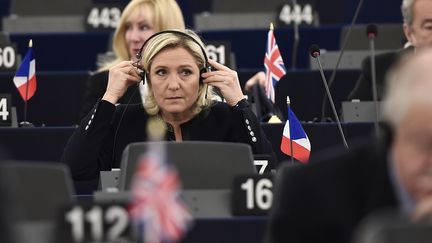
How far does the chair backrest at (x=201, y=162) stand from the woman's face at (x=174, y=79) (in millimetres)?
975

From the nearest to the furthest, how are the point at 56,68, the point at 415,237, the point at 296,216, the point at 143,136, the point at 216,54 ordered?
the point at 415,237 → the point at 296,216 → the point at 143,136 → the point at 216,54 → the point at 56,68

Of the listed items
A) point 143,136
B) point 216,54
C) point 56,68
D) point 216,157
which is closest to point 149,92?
point 143,136

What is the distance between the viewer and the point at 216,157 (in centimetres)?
543

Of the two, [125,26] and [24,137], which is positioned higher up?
[125,26]

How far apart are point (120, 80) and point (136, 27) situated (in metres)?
1.53

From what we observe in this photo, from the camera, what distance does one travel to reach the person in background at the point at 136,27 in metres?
8.09

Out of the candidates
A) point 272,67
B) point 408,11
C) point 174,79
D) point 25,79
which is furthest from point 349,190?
point 25,79

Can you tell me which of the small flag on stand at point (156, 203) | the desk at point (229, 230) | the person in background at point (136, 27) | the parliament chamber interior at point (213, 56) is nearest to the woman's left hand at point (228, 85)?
the parliament chamber interior at point (213, 56)

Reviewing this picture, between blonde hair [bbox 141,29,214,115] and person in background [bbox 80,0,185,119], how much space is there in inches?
58.9

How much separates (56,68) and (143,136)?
416 cm

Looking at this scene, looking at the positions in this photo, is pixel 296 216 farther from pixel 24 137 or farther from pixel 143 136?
pixel 24 137

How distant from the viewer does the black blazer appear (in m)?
6.51

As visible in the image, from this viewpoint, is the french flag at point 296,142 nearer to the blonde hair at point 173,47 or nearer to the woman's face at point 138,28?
the blonde hair at point 173,47

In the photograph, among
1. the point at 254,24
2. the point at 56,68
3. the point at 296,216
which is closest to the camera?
the point at 296,216
